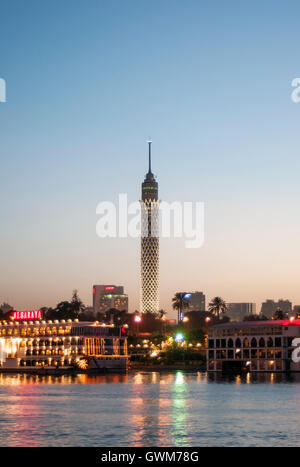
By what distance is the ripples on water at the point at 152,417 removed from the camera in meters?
77.1

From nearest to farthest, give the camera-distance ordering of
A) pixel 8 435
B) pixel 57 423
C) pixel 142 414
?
pixel 8 435, pixel 57 423, pixel 142 414

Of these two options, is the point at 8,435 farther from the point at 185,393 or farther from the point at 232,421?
the point at 185,393

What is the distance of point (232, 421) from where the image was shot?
93.2 m

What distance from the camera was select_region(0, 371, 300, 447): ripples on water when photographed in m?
77.1

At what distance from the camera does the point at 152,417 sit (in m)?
97.6

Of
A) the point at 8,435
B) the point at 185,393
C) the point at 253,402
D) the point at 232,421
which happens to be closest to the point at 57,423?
the point at 8,435
